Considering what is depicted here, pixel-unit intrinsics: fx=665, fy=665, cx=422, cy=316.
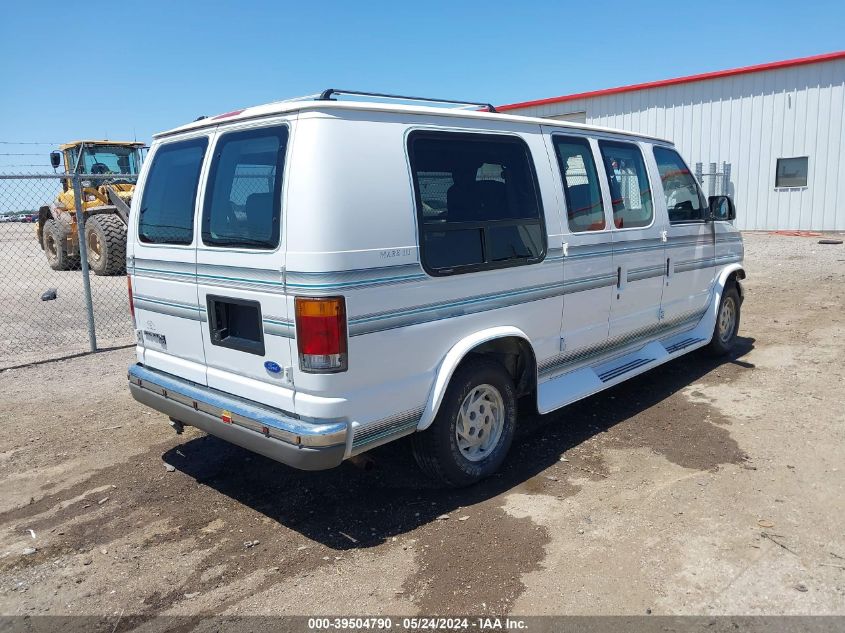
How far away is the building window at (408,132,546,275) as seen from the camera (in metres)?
3.80

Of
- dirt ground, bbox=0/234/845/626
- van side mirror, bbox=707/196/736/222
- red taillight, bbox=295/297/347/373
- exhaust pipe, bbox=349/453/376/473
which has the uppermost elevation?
van side mirror, bbox=707/196/736/222

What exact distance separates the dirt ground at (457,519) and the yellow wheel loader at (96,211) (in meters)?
8.33

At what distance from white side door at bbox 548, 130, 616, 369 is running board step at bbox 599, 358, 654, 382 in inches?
7.8

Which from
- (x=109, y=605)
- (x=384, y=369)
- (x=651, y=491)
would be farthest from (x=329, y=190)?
(x=651, y=491)

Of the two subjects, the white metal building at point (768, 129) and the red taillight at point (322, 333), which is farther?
the white metal building at point (768, 129)

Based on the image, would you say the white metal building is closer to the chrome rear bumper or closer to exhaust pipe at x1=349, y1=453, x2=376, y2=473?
exhaust pipe at x1=349, y1=453, x2=376, y2=473

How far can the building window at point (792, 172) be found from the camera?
17.7m

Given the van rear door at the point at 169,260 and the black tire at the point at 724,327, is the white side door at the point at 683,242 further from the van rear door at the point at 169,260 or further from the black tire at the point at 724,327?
the van rear door at the point at 169,260

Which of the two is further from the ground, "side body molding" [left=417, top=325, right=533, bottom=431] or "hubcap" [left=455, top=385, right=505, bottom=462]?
"side body molding" [left=417, top=325, right=533, bottom=431]

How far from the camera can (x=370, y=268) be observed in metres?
3.45

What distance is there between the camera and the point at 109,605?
3229mm

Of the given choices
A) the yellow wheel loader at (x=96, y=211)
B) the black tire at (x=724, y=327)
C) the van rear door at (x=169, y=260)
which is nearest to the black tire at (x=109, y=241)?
the yellow wheel loader at (x=96, y=211)

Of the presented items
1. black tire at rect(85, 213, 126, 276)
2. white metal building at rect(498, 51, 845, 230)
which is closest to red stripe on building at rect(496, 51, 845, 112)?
white metal building at rect(498, 51, 845, 230)

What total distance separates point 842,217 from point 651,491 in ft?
54.5
